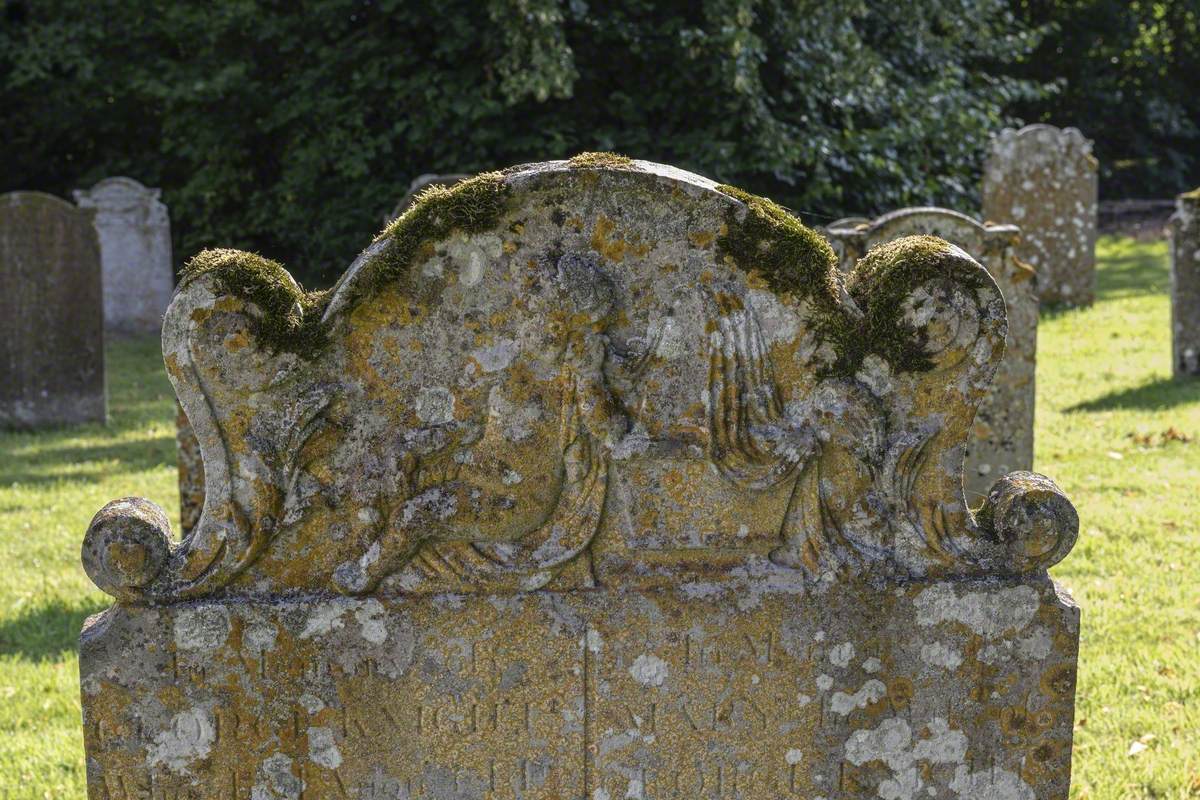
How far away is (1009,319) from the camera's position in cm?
798

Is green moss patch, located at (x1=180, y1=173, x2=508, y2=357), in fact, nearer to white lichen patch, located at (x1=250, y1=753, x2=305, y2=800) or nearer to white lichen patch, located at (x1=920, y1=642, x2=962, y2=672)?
white lichen patch, located at (x1=250, y1=753, x2=305, y2=800)

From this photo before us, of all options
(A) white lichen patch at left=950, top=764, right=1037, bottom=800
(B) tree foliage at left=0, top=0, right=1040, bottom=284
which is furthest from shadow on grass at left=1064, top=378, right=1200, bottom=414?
(A) white lichen patch at left=950, top=764, right=1037, bottom=800

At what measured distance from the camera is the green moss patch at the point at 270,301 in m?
3.41

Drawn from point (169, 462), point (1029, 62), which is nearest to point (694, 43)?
point (169, 462)

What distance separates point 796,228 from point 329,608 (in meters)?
1.47

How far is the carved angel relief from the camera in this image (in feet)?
11.2

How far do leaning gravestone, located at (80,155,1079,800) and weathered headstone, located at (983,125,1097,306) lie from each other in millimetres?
13930

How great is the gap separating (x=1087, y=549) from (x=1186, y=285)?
204 inches

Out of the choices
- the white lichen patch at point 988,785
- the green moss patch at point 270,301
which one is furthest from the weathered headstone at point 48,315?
the white lichen patch at point 988,785

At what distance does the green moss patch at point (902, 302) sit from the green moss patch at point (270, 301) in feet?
4.32

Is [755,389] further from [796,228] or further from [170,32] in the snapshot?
[170,32]

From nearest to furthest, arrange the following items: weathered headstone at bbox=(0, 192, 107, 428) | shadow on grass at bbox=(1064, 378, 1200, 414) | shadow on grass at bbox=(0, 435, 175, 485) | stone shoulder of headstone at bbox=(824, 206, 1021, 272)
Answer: stone shoulder of headstone at bbox=(824, 206, 1021, 272), shadow on grass at bbox=(0, 435, 175, 485), weathered headstone at bbox=(0, 192, 107, 428), shadow on grass at bbox=(1064, 378, 1200, 414)

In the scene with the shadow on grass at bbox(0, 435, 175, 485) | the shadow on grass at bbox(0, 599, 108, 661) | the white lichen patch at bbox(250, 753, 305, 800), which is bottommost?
the shadow on grass at bbox(0, 599, 108, 661)

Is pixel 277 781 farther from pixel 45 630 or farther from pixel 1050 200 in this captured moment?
pixel 1050 200
